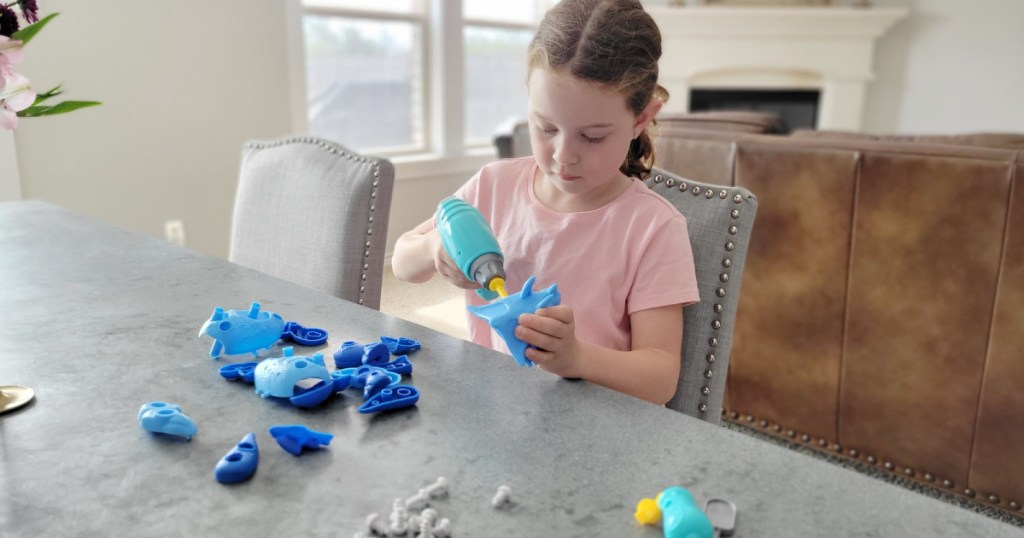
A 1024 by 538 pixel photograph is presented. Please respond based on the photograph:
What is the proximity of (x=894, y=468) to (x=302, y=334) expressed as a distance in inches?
63.3

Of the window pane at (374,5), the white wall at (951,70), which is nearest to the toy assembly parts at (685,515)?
the window pane at (374,5)

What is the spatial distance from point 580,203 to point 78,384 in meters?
0.64

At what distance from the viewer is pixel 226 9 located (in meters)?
2.97

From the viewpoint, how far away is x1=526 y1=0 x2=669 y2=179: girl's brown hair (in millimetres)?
875

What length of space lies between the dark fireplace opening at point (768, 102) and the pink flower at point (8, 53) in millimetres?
5326

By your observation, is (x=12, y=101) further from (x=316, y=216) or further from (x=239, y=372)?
(x=316, y=216)

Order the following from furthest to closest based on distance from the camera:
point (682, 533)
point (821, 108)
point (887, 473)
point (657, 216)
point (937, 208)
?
point (821, 108), point (887, 473), point (937, 208), point (657, 216), point (682, 533)

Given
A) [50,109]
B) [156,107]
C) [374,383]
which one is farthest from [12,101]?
[156,107]

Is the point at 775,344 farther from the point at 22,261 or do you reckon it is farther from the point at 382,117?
→ the point at 382,117

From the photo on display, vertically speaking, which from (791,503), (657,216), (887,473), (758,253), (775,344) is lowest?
(887,473)

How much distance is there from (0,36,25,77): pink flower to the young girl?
1.42 feet

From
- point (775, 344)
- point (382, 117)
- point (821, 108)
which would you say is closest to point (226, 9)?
point (382, 117)

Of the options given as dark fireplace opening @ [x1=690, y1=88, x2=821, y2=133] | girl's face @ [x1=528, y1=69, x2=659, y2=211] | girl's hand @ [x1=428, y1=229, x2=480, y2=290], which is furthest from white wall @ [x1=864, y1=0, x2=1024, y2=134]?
girl's hand @ [x1=428, y1=229, x2=480, y2=290]

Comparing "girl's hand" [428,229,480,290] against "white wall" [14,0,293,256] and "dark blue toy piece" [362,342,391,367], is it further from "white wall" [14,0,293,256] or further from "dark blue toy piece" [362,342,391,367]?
"white wall" [14,0,293,256]
